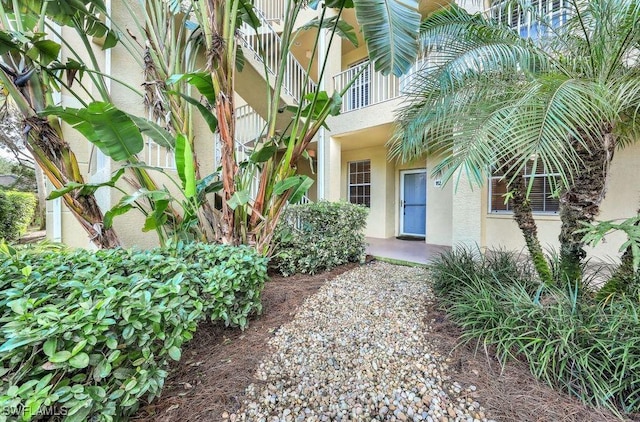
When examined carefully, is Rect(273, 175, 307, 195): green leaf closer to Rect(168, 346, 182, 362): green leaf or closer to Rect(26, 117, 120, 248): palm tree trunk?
Rect(168, 346, 182, 362): green leaf

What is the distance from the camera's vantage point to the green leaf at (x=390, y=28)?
8.27ft

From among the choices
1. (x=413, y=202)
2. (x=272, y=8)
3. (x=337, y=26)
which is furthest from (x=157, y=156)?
(x=413, y=202)

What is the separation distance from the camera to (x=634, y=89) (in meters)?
2.10

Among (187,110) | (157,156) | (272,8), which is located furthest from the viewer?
(272,8)

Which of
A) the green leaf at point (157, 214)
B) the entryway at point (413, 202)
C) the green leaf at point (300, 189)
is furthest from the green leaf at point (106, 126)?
the entryway at point (413, 202)

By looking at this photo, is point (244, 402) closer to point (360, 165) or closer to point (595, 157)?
point (595, 157)

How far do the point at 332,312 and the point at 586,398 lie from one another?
2.25 meters

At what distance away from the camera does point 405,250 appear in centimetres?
673

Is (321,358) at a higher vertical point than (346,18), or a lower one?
lower

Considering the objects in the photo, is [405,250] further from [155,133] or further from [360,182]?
[155,133]

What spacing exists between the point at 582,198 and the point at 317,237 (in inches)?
146

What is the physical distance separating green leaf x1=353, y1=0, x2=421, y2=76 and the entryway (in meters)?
6.08

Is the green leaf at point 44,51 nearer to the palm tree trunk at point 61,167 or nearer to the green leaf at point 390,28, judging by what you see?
the palm tree trunk at point 61,167

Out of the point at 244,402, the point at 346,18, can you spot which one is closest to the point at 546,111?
the point at 244,402
